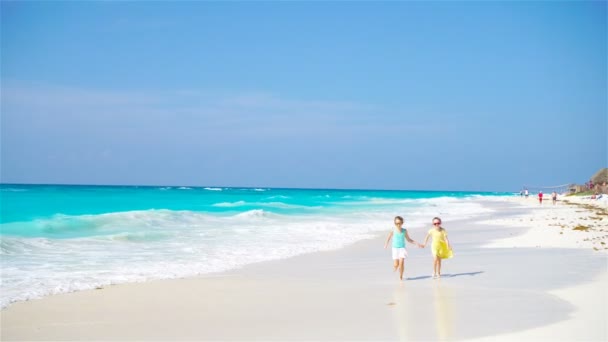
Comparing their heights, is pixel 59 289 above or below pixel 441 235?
below

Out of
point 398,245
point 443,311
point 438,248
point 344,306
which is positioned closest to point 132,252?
point 398,245

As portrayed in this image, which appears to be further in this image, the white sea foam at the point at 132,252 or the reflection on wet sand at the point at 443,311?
the white sea foam at the point at 132,252

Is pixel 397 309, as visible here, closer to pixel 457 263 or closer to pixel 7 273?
pixel 457 263

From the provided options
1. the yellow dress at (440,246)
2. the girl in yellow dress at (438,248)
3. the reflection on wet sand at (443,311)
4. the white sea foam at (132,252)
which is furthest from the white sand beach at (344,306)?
the white sea foam at (132,252)

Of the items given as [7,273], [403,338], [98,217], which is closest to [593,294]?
[403,338]

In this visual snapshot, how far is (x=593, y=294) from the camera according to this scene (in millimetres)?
8422

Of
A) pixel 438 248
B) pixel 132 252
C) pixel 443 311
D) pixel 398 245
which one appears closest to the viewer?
pixel 443 311

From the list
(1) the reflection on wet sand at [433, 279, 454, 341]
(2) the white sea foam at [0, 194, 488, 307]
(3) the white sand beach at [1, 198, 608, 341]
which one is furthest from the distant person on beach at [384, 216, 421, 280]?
(2) the white sea foam at [0, 194, 488, 307]

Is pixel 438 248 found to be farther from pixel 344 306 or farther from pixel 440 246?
pixel 344 306

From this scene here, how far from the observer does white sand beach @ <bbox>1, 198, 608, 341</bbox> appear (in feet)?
Answer: 21.7

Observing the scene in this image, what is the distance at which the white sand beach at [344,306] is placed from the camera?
6609 mm

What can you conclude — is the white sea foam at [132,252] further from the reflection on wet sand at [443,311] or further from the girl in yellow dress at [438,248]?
the reflection on wet sand at [443,311]

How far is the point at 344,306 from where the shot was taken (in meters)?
7.98

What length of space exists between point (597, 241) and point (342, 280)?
31.4ft
